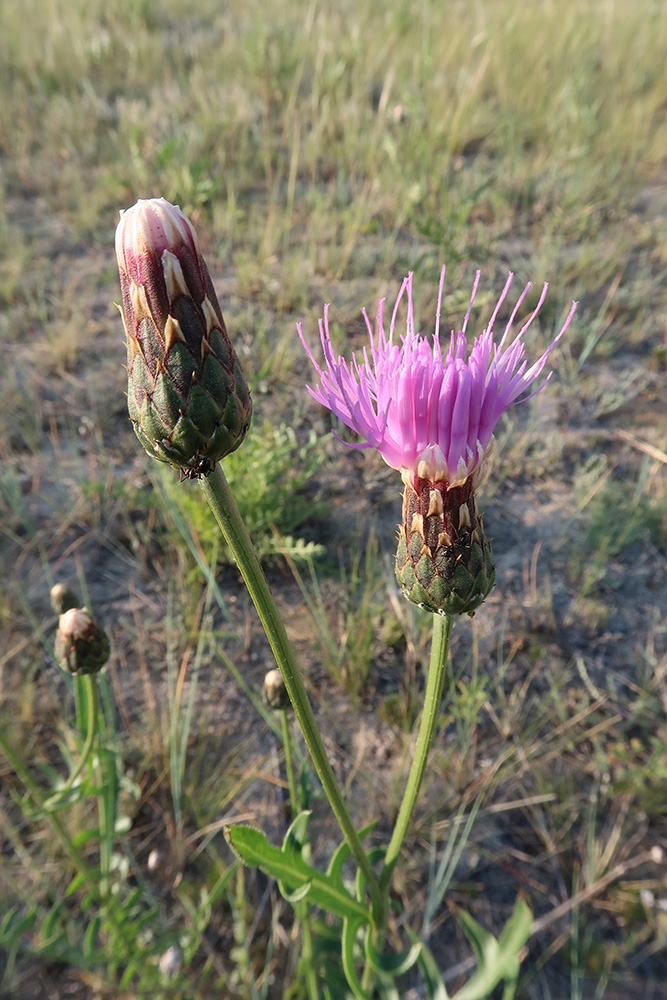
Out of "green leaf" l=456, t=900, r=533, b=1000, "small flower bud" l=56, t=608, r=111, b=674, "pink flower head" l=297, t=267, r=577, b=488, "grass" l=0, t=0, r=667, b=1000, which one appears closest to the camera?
"pink flower head" l=297, t=267, r=577, b=488

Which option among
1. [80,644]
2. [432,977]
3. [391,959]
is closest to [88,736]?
[80,644]

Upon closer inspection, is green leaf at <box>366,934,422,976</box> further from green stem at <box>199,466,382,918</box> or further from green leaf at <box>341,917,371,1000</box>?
green stem at <box>199,466,382,918</box>

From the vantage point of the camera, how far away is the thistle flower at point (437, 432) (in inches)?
45.3

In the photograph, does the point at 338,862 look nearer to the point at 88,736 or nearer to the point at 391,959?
the point at 391,959

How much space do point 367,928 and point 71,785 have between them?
2.84ft

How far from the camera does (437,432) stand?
1.17 meters

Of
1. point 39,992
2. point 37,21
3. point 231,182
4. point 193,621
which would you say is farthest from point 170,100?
point 39,992

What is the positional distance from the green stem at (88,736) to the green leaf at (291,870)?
631 millimetres

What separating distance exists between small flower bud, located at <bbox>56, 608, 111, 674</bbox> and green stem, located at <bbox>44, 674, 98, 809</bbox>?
47 millimetres

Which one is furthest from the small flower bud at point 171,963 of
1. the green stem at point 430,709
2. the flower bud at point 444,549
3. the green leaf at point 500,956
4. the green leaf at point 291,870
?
the flower bud at point 444,549

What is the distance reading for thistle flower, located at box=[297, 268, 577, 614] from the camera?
3.77ft

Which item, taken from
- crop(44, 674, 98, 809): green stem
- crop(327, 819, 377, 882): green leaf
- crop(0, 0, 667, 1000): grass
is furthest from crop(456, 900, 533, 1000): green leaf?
crop(44, 674, 98, 809): green stem

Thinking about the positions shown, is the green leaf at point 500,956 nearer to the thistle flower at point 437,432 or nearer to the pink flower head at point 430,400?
the thistle flower at point 437,432

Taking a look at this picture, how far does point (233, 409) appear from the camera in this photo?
3.16ft
